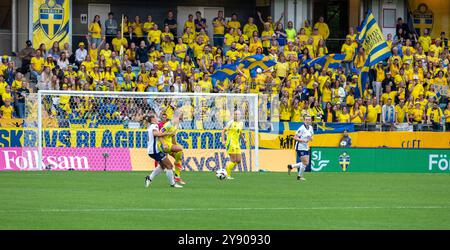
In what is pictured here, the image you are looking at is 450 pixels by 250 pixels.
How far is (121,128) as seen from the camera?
1403 inches

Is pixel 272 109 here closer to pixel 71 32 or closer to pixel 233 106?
pixel 233 106

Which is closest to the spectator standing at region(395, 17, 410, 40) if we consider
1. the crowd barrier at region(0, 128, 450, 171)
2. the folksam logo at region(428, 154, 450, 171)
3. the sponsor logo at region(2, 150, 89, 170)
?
the crowd barrier at region(0, 128, 450, 171)

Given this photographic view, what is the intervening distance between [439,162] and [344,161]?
335cm

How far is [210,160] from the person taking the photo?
36.0 m

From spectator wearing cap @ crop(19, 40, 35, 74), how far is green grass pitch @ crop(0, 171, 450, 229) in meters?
9.12

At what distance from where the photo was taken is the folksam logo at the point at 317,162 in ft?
120

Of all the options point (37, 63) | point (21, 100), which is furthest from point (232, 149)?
point (37, 63)

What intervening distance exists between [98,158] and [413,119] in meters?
12.6

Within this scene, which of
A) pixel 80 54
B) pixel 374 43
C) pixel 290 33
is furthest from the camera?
pixel 290 33

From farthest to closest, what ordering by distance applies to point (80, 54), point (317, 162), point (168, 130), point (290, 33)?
point (290, 33) < point (80, 54) < point (317, 162) < point (168, 130)

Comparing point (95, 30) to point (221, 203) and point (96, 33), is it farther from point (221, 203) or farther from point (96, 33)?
point (221, 203)

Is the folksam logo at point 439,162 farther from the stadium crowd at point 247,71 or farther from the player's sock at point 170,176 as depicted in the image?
the player's sock at point 170,176

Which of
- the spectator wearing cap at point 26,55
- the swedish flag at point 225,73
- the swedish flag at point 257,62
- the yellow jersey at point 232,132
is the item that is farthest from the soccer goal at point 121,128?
the spectator wearing cap at point 26,55

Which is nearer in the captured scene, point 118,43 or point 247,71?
point 247,71
